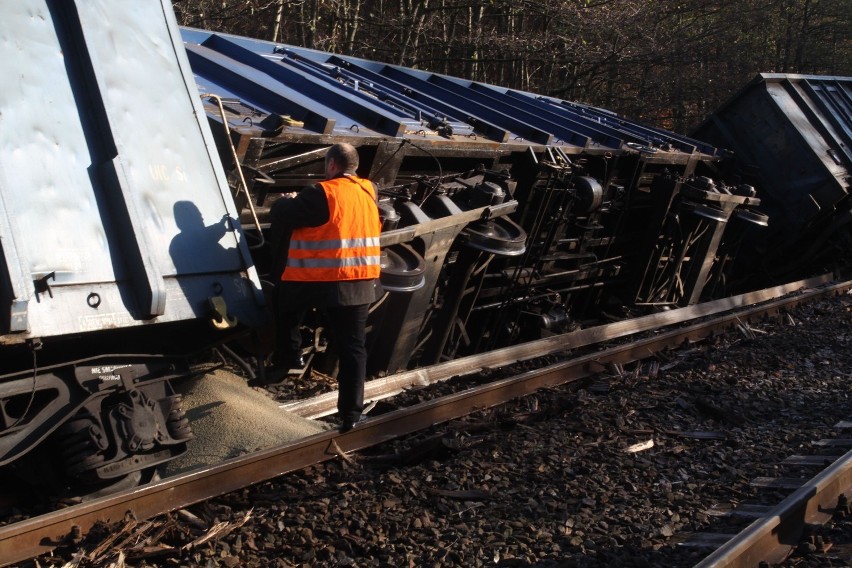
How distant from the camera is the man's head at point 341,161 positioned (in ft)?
17.9

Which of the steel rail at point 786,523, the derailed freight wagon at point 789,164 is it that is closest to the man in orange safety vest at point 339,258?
the steel rail at point 786,523

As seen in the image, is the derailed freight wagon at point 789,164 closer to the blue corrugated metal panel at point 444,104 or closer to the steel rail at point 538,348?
the blue corrugated metal panel at point 444,104

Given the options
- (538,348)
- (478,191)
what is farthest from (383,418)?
(538,348)

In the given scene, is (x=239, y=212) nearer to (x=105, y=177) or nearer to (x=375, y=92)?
(x=105, y=177)

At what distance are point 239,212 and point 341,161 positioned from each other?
99 centimetres

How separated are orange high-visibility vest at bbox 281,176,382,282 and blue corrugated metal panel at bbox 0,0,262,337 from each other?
0.31 m

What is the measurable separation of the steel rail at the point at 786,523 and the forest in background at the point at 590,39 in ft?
46.6

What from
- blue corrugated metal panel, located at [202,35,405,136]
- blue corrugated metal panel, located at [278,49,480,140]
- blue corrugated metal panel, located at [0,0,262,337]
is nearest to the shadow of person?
blue corrugated metal panel, located at [0,0,262,337]

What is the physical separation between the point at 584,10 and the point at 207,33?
14.4 metres

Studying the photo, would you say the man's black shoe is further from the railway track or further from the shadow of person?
the shadow of person

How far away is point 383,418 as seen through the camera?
5.77 m

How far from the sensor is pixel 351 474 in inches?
203

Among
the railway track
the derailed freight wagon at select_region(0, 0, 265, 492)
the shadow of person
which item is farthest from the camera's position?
the shadow of person

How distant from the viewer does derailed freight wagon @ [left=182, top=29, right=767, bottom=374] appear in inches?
264
